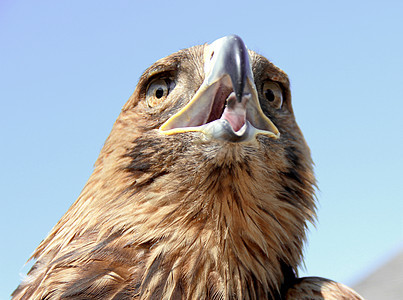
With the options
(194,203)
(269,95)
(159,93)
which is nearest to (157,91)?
(159,93)

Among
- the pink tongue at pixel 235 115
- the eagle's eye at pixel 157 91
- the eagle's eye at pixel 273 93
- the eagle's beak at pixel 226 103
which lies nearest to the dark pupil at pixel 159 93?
the eagle's eye at pixel 157 91

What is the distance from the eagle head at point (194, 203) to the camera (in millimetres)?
2453

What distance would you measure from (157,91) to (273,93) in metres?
0.81

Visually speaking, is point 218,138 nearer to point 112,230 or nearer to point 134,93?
point 112,230

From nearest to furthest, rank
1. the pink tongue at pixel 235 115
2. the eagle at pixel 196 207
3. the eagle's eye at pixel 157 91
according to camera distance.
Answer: the pink tongue at pixel 235 115 → the eagle at pixel 196 207 → the eagle's eye at pixel 157 91

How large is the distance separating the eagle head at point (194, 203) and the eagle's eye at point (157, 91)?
10 millimetres

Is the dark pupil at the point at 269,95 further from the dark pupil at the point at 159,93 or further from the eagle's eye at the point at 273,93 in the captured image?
the dark pupil at the point at 159,93

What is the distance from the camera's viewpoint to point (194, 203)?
2670mm

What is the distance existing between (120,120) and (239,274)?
145cm

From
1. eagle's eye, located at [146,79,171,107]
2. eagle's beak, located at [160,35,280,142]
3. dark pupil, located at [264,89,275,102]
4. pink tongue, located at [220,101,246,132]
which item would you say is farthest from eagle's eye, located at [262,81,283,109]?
pink tongue, located at [220,101,246,132]

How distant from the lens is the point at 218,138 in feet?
7.62

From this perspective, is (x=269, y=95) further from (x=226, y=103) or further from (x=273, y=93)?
(x=226, y=103)

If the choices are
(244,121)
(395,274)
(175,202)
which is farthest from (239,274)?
(395,274)

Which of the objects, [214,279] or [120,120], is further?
[120,120]
